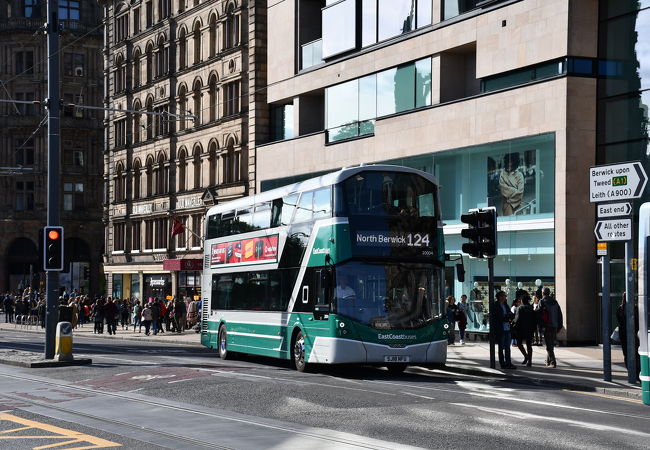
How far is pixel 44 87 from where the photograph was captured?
86.4 m

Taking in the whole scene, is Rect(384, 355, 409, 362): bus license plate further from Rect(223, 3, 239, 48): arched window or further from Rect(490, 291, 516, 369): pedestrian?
Rect(223, 3, 239, 48): arched window

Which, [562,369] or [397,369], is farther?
[397,369]

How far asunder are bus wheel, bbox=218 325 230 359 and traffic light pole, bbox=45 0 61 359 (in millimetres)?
4692

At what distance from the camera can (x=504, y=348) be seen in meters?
23.9

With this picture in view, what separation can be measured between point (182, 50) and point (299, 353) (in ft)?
124

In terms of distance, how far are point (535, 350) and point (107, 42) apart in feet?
152

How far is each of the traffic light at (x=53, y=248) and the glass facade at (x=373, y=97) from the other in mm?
15612

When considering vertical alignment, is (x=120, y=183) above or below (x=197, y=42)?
below

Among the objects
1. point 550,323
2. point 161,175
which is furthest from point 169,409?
point 161,175

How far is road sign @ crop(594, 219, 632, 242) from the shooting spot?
1933cm

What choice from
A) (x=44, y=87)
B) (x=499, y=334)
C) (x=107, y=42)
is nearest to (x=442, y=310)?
(x=499, y=334)

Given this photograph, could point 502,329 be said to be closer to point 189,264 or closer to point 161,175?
point 189,264

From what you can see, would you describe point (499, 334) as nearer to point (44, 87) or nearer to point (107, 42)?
point (107, 42)

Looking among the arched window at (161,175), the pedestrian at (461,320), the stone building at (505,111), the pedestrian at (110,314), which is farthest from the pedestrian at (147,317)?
the pedestrian at (461,320)
